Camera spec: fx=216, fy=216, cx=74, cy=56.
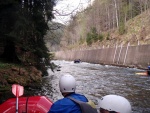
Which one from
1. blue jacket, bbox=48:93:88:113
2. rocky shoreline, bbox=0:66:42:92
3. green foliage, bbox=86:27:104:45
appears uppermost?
green foliage, bbox=86:27:104:45

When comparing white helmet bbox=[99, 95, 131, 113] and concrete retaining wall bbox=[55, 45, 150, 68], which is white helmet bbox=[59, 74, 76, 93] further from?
concrete retaining wall bbox=[55, 45, 150, 68]

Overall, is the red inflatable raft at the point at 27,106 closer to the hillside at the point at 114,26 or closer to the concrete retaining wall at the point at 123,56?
the hillside at the point at 114,26

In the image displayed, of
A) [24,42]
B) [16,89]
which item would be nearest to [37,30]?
[24,42]

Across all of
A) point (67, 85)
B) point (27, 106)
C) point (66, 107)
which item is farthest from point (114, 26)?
point (66, 107)

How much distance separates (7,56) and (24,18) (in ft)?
11.3

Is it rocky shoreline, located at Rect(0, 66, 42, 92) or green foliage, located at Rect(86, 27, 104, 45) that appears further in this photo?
green foliage, located at Rect(86, 27, 104, 45)

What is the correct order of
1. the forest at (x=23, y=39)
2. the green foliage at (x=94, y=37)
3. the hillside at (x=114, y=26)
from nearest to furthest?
the forest at (x=23, y=39) < the hillside at (x=114, y=26) < the green foliage at (x=94, y=37)

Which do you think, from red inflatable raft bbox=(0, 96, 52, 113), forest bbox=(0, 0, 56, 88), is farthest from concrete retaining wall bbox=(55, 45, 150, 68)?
red inflatable raft bbox=(0, 96, 52, 113)

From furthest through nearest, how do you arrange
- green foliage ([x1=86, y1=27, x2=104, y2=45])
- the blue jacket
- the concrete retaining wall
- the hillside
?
1. green foliage ([x1=86, y1=27, x2=104, y2=45])
2. the hillside
3. the concrete retaining wall
4. the blue jacket

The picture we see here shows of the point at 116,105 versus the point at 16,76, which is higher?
the point at 116,105

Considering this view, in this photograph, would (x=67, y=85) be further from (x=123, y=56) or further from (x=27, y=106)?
(x=123, y=56)

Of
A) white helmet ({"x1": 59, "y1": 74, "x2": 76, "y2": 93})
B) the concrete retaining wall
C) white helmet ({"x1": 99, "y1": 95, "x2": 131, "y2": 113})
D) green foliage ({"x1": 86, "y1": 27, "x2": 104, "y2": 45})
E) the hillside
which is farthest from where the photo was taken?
green foliage ({"x1": 86, "y1": 27, "x2": 104, "y2": 45})

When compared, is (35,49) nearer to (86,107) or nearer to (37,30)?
(37,30)

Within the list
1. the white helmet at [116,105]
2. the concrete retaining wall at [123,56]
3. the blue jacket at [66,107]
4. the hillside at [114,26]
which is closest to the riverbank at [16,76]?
the hillside at [114,26]
